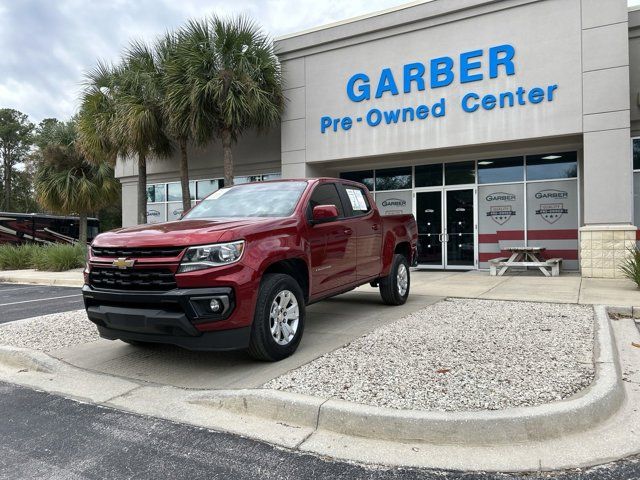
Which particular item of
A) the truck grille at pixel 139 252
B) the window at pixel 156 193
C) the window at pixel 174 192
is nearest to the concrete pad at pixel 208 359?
the truck grille at pixel 139 252

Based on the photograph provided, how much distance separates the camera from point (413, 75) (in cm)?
1337

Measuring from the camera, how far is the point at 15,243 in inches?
1144

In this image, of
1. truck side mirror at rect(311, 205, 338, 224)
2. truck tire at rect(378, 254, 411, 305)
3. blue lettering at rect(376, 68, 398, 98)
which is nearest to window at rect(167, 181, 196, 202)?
blue lettering at rect(376, 68, 398, 98)

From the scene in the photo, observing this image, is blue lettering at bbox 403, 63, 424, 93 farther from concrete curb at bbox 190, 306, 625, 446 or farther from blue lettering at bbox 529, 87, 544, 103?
concrete curb at bbox 190, 306, 625, 446

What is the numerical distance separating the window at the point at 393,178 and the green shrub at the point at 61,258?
36.1ft

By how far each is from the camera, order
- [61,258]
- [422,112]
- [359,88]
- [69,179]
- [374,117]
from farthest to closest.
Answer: [69,179] → [61,258] → [359,88] → [374,117] → [422,112]

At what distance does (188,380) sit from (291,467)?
72.6 inches

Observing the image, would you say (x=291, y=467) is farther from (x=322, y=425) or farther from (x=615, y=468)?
(x=615, y=468)

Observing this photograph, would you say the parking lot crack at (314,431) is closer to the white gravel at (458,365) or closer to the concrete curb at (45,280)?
the white gravel at (458,365)

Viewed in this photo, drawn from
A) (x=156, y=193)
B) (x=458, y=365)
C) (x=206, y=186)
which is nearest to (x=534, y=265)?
(x=458, y=365)

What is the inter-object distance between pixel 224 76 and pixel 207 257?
1063cm

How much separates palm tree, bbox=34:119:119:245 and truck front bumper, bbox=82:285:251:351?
62.9 feet

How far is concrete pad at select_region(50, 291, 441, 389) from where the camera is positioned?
4.48 meters

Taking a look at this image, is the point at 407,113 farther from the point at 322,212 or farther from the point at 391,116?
the point at 322,212
